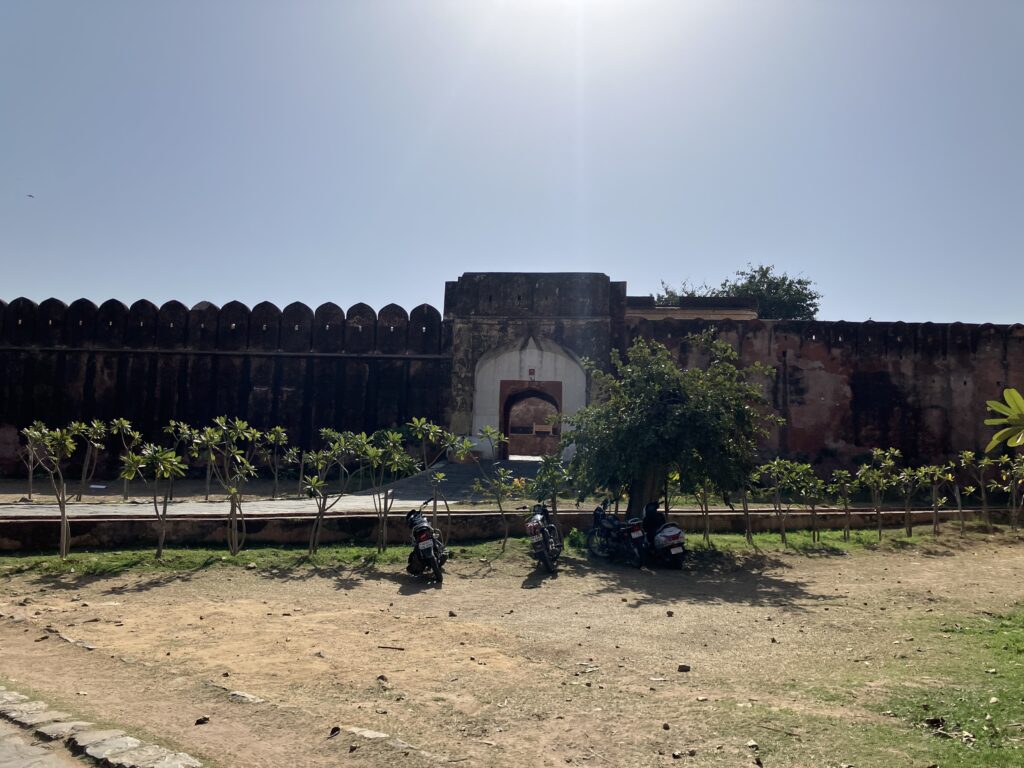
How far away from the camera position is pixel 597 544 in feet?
30.4

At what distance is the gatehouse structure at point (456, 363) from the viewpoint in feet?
58.3

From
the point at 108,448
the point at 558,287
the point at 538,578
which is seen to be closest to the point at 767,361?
the point at 558,287

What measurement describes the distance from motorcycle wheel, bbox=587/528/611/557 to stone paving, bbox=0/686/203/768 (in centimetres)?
610

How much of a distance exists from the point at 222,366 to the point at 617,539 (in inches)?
470

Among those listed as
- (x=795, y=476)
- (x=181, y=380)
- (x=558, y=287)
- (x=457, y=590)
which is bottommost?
(x=457, y=590)

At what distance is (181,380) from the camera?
1839cm

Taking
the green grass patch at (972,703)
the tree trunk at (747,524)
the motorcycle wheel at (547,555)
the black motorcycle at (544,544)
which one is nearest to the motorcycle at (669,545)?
the black motorcycle at (544,544)

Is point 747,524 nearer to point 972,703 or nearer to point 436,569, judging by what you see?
point 436,569

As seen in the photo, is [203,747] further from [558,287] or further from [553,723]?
[558,287]

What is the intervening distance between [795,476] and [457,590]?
5406 millimetres

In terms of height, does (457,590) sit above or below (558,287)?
below

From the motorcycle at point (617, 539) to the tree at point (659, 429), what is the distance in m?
0.68

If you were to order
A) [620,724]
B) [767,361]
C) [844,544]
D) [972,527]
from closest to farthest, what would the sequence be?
1. [620,724]
2. [844,544]
3. [972,527]
4. [767,361]

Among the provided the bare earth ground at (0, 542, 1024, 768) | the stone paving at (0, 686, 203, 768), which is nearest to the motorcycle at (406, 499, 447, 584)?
the bare earth ground at (0, 542, 1024, 768)
